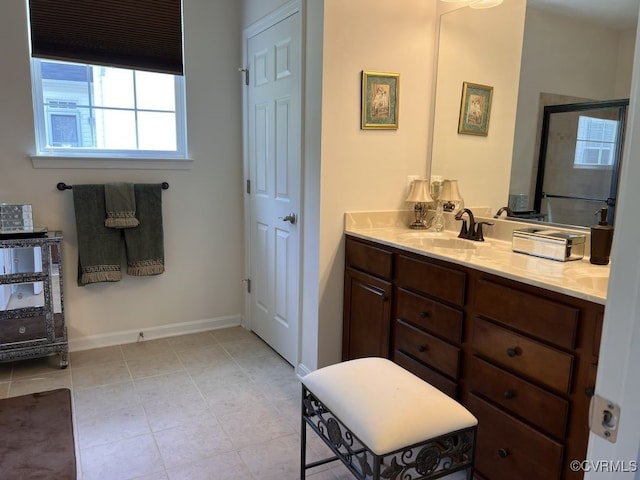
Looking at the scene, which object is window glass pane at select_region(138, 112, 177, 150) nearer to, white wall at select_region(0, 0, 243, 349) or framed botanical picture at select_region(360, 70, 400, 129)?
white wall at select_region(0, 0, 243, 349)

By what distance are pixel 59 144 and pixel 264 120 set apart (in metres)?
1.26

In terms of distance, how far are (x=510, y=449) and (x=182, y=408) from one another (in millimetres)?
1557

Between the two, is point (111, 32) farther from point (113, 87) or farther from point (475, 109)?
point (475, 109)

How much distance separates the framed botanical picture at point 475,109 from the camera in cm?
249

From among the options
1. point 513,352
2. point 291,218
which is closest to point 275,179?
point 291,218

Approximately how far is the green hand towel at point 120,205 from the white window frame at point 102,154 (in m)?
0.17

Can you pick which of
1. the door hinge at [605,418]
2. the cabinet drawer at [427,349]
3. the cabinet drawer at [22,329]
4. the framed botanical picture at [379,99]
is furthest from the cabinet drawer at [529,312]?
the cabinet drawer at [22,329]

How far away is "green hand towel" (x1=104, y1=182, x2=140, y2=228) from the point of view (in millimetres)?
2902

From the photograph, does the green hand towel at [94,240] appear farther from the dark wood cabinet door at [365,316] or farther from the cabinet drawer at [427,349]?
the cabinet drawer at [427,349]

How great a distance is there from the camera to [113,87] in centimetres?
300

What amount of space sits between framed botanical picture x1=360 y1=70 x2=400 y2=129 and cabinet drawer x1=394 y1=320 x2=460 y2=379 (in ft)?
3.41

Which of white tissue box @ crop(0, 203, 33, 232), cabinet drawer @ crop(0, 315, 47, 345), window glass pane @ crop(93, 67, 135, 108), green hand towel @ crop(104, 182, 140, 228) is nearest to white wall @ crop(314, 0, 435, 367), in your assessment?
green hand towel @ crop(104, 182, 140, 228)

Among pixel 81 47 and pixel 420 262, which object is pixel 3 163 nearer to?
pixel 81 47

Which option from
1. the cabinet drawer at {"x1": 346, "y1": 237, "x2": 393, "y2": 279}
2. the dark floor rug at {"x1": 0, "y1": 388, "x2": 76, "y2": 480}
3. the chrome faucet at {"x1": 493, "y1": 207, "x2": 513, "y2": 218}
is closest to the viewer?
the dark floor rug at {"x1": 0, "y1": 388, "x2": 76, "y2": 480}
